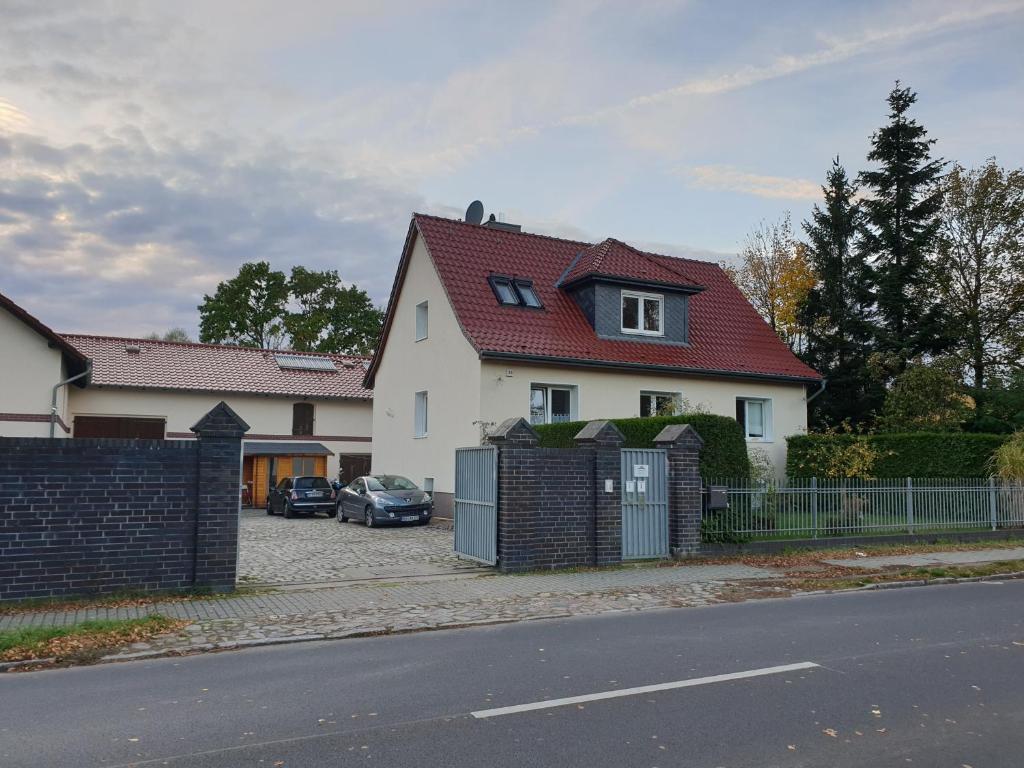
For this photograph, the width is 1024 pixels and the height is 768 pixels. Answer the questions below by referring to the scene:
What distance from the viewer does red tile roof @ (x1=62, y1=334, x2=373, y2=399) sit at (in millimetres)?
32625

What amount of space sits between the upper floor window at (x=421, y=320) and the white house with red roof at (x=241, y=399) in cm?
1055

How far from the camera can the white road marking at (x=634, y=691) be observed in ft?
19.4

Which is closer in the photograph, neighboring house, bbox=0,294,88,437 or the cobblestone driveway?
the cobblestone driveway

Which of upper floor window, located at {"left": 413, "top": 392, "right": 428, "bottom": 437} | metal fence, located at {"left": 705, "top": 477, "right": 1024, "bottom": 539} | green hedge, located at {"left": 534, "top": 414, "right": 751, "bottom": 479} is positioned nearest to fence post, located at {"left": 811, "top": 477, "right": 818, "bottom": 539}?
metal fence, located at {"left": 705, "top": 477, "right": 1024, "bottom": 539}

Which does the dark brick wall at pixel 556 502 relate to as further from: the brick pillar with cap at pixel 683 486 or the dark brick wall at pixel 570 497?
the brick pillar with cap at pixel 683 486

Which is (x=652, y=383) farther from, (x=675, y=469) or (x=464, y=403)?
(x=675, y=469)

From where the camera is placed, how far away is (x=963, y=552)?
663 inches

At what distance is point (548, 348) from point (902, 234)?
17801 millimetres

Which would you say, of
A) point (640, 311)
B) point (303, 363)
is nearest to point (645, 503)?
point (640, 311)

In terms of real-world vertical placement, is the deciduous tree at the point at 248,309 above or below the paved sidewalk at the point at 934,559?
above

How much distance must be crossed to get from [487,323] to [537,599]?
12.3m

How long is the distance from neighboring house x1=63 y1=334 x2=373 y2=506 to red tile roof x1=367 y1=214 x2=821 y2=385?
7.86 m

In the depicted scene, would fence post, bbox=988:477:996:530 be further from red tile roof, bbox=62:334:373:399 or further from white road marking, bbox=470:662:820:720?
red tile roof, bbox=62:334:373:399

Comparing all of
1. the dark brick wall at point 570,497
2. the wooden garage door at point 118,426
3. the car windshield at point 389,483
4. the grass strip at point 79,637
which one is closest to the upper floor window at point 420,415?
the car windshield at point 389,483
